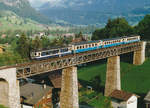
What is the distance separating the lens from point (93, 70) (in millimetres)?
71125

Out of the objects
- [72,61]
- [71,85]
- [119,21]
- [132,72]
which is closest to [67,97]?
[71,85]

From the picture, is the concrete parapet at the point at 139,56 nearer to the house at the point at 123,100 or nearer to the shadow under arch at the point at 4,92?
the house at the point at 123,100

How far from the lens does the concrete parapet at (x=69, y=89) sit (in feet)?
132

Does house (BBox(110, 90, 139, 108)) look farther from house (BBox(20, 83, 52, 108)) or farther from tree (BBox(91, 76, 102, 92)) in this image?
house (BBox(20, 83, 52, 108))

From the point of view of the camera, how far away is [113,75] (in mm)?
52562

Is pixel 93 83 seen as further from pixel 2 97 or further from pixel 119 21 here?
pixel 119 21

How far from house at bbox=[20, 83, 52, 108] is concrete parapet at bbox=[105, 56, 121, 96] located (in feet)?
44.9

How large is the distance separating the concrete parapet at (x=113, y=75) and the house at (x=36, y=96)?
1368 cm

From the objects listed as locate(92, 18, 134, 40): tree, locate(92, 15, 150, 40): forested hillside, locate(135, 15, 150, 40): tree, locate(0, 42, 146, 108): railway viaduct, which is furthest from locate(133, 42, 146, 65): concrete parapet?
locate(92, 18, 134, 40): tree

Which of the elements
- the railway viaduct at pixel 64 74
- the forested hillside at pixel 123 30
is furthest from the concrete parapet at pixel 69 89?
the forested hillside at pixel 123 30

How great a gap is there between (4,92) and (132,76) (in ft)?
125

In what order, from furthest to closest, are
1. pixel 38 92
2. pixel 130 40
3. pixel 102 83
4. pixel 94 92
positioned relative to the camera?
pixel 130 40 < pixel 102 83 < pixel 94 92 < pixel 38 92

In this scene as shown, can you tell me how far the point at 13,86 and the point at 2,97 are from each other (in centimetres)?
249

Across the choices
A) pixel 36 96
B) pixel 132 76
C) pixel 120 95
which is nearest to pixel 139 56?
pixel 132 76
